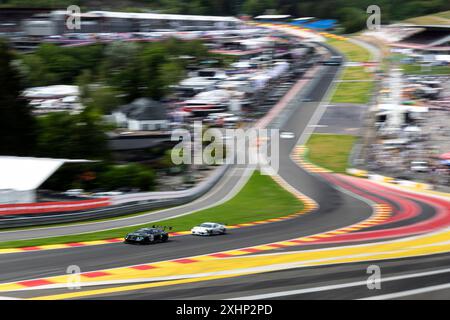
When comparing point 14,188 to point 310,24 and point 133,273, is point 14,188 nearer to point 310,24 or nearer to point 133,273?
point 133,273

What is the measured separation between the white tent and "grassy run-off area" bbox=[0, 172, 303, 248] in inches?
261

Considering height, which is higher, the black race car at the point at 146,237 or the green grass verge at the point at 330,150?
the black race car at the point at 146,237

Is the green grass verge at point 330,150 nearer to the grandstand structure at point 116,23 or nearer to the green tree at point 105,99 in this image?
the green tree at point 105,99

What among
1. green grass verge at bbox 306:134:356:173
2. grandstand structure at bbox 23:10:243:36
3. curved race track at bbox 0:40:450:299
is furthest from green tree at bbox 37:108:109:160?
grandstand structure at bbox 23:10:243:36

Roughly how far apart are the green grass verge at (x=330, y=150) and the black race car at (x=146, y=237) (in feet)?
98.2

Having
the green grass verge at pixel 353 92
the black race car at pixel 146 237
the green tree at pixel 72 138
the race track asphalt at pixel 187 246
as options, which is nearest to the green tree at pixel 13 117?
the green tree at pixel 72 138

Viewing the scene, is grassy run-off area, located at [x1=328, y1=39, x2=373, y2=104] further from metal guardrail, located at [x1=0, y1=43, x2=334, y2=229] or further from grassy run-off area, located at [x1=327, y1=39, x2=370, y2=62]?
metal guardrail, located at [x1=0, y1=43, x2=334, y2=229]

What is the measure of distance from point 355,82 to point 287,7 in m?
73.0

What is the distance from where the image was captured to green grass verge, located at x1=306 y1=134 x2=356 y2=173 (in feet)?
185

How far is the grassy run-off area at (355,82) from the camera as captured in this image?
82.2 meters

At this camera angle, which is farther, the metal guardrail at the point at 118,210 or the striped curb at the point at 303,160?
the striped curb at the point at 303,160

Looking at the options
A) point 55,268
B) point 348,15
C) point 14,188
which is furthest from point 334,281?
point 348,15

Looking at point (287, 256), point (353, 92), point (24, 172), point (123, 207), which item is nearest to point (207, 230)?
point (287, 256)

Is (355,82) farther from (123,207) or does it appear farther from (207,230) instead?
(207,230)
